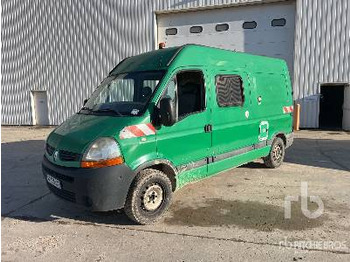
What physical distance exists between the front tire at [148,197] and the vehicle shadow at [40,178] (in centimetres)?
29

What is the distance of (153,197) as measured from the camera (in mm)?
4523

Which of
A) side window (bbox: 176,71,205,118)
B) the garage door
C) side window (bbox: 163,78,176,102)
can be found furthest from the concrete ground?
the garage door

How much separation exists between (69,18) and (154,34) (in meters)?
4.85

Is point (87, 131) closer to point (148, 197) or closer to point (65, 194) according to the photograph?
point (65, 194)

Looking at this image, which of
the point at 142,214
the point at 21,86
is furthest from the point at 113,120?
the point at 21,86

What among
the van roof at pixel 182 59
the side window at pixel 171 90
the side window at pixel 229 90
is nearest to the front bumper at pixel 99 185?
the side window at pixel 171 90

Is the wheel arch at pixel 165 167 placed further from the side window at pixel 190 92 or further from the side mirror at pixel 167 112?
the side window at pixel 190 92

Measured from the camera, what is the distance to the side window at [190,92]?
4.80 metres

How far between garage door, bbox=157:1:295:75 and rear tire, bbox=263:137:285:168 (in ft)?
24.5

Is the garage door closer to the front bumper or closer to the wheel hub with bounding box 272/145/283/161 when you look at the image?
the wheel hub with bounding box 272/145/283/161

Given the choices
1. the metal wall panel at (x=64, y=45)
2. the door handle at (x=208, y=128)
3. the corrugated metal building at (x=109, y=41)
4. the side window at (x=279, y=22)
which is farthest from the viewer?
the metal wall panel at (x=64, y=45)

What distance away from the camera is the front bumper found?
4016 mm

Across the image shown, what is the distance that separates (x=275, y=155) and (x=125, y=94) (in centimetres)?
389

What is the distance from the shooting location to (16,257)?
3.72m
